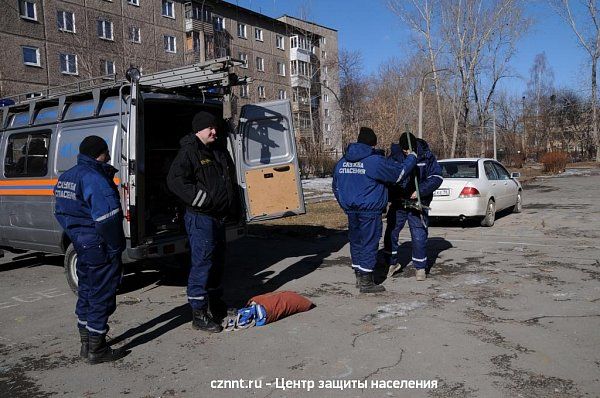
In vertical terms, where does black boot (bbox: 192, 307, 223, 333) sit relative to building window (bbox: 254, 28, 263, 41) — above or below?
below

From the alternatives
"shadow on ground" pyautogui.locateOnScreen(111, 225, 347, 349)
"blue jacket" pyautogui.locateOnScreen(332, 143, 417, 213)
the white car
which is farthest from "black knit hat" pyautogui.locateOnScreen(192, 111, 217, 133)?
the white car

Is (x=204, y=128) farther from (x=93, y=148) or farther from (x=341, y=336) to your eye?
(x=341, y=336)

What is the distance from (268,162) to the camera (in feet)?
23.6

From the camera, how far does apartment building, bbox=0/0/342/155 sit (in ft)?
91.8

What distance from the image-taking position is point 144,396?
364 cm

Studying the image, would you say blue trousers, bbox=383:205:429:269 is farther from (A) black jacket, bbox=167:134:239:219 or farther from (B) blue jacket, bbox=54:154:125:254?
(B) blue jacket, bbox=54:154:125:254

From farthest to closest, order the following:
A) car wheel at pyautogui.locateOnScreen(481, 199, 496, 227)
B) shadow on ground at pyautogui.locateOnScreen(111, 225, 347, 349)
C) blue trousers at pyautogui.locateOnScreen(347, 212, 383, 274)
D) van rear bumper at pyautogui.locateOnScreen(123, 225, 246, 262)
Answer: car wheel at pyautogui.locateOnScreen(481, 199, 496, 227) < blue trousers at pyautogui.locateOnScreen(347, 212, 383, 274) < van rear bumper at pyautogui.locateOnScreen(123, 225, 246, 262) < shadow on ground at pyautogui.locateOnScreen(111, 225, 347, 349)

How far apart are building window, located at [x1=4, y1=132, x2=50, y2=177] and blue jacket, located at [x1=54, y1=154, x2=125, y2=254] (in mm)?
2985

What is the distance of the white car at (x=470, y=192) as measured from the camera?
36.2 feet

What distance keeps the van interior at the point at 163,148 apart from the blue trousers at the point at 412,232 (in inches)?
101

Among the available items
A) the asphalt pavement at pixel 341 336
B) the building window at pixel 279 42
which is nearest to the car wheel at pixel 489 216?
the asphalt pavement at pixel 341 336

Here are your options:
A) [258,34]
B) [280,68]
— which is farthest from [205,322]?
[280,68]

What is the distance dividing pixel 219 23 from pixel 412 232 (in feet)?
137

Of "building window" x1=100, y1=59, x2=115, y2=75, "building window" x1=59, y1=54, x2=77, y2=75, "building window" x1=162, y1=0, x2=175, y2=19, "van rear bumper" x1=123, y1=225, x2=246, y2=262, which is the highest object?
"building window" x1=162, y1=0, x2=175, y2=19
